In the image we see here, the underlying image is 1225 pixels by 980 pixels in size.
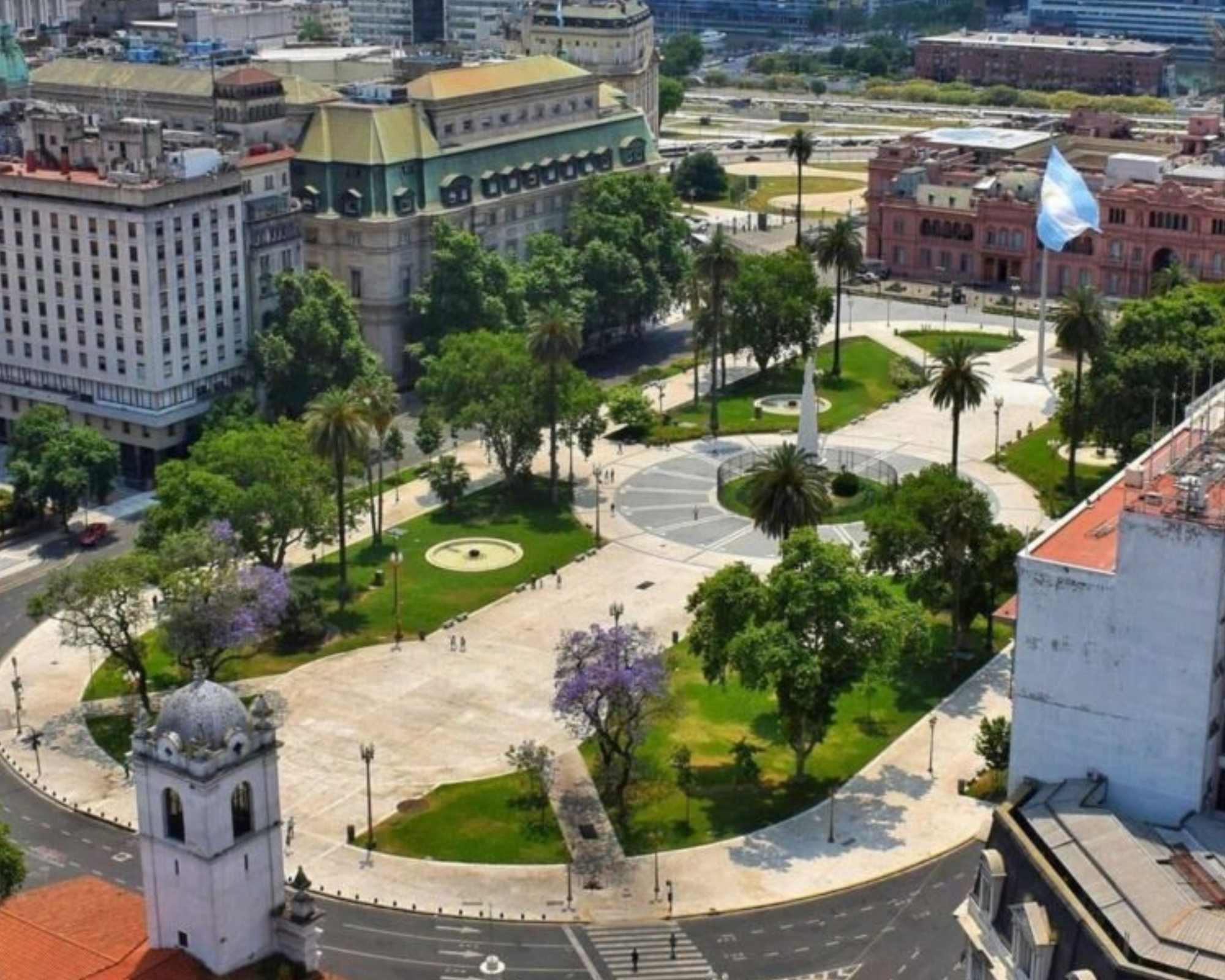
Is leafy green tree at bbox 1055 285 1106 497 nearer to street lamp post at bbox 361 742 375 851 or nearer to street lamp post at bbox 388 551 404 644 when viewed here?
street lamp post at bbox 388 551 404 644

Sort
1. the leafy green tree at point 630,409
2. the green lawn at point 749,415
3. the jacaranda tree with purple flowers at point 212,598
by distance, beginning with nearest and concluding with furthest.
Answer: the jacaranda tree with purple flowers at point 212,598 < the leafy green tree at point 630,409 < the green lawn at point 749,415

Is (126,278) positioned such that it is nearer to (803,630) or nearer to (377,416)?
(377,416)

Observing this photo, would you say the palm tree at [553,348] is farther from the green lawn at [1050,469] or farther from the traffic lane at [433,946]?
the traffic lane at [433,946]

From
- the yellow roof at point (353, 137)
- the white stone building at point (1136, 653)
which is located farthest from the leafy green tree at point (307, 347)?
the white stone building at point (1136, 653)

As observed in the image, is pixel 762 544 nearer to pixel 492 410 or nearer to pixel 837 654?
A: pixel 492 410

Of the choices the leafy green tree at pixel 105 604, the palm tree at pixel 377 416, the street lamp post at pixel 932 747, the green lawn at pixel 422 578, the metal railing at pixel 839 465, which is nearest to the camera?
the street lamp post at pixel 932 747

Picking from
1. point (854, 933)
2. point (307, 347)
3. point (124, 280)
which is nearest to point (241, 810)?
point (854, 933)

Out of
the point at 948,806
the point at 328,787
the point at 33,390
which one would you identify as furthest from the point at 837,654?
the point at 33,390
